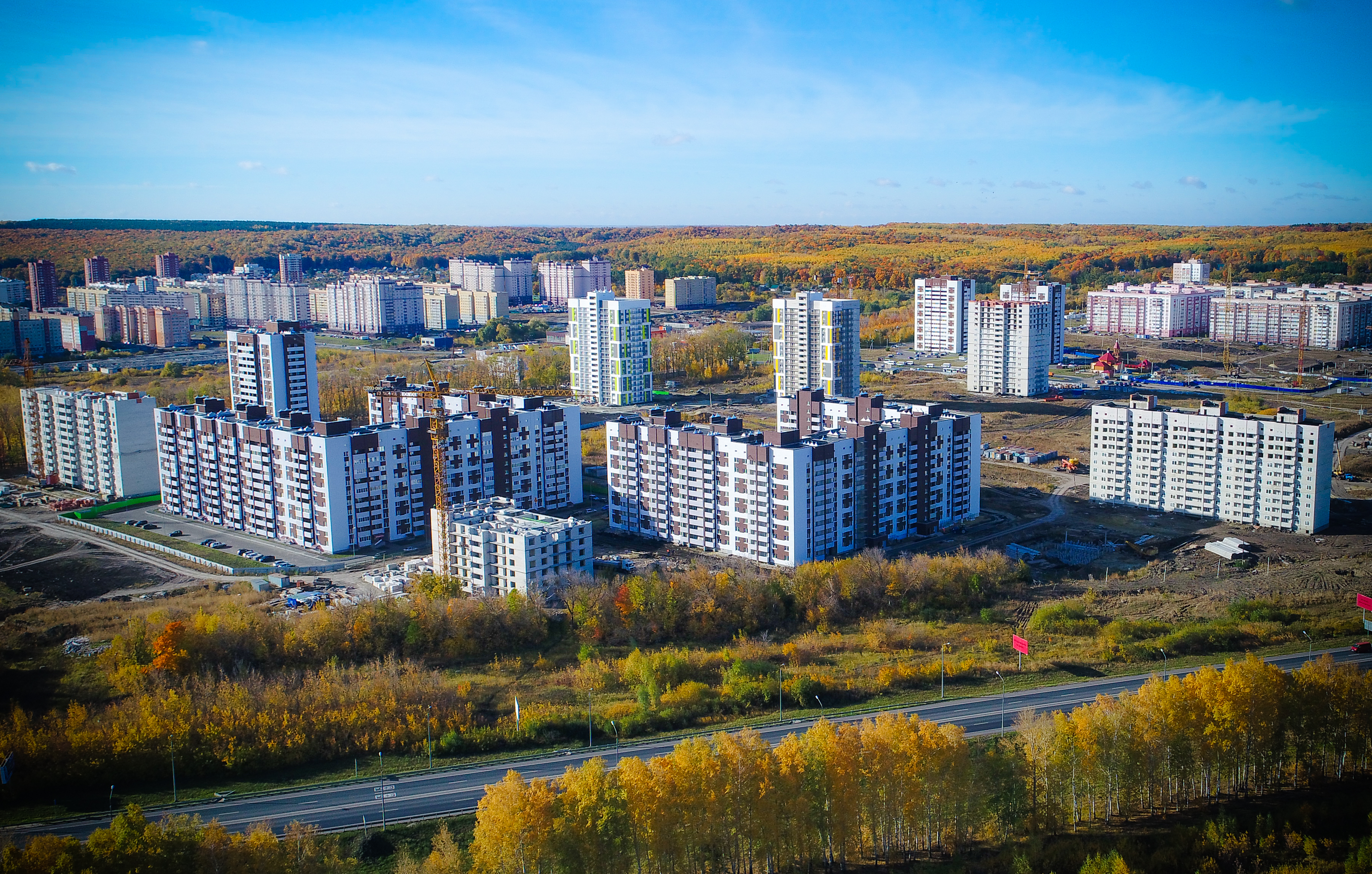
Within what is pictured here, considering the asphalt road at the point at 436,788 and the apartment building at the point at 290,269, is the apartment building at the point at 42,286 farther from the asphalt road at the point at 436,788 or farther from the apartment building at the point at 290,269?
the asphalt road at the point at 436,788

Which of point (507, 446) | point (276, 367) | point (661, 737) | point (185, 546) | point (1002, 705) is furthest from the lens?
point (276, 367)

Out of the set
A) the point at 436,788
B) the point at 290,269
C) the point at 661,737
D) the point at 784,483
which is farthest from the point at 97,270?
the point at 661,737

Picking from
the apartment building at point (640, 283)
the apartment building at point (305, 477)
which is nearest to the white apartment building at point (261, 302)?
the apartment building at point (640, 283)

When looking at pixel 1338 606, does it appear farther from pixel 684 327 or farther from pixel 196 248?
pixel 196 248

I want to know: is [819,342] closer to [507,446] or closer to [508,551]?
[507,446]

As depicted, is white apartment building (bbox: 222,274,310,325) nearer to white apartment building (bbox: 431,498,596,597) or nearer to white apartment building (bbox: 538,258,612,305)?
white apartment building (bbox: 538,258,612,305)

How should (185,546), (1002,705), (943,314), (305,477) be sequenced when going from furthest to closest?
(943,314) → (185,546) → (305,477) → (1002,705)

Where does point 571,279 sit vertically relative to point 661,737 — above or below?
above
